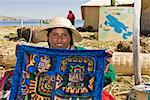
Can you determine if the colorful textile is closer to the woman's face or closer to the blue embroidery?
the woman's face

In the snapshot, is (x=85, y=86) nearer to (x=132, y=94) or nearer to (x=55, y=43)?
(x=55, y=43)

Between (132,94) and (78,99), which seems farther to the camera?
(132,94)

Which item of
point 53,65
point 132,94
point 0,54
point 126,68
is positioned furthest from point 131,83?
point 53,65

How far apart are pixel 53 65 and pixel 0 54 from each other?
4.70 meters

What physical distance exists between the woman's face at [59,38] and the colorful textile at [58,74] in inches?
3.7

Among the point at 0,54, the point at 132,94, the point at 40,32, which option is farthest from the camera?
the point at 0,54

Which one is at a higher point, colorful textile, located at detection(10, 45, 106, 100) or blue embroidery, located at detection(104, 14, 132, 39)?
blue embroidery, located at detection(104, 14, 132, 39)

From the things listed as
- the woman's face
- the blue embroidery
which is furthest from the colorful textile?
the blue embroidery

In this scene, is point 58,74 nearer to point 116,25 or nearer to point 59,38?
point 59,38

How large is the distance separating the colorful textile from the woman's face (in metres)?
0.09

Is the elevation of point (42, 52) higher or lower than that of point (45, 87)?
higher

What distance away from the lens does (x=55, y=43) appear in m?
3.79

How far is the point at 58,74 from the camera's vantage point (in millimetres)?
3727

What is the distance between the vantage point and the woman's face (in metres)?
3.78
